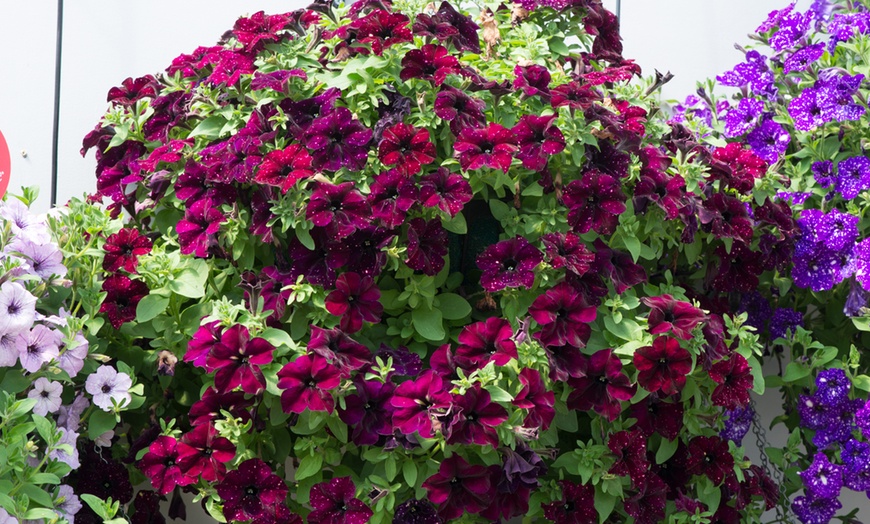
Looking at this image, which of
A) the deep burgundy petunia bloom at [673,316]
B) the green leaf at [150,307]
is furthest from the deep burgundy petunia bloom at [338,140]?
the deep burgundy petunia bloom at [673,316]

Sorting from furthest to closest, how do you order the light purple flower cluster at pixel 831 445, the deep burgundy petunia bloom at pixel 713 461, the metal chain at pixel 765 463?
the metal chain at pixel 765 463 → the light purple flower cluster at pixel 831 445 → the deep burgundy petunia bloom at pixel 713 461

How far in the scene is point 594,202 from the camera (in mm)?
1970

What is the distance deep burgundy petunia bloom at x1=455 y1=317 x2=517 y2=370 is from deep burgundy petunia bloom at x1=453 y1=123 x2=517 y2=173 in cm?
28

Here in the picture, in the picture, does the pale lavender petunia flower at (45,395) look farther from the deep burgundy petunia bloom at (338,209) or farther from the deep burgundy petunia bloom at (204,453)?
the deep burgundy petunia bloom at (338,209)

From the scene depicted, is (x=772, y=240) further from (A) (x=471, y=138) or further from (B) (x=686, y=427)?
(A) (x=471, y=138)

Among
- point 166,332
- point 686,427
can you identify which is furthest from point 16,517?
point 686,427

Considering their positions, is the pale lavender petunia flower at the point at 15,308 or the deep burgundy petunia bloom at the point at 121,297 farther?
the deep burgundy petunia bloom at the point at 121,297

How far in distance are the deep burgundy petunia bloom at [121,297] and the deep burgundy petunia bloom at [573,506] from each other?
894 millimetres

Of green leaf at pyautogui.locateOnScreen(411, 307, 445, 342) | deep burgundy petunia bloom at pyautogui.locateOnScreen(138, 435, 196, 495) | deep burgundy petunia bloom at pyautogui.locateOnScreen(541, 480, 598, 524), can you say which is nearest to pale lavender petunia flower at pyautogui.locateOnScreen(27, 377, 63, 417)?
deep burgundy petunia bloom at pyautogui.locateOnScreen(138, 435, 196, 495)

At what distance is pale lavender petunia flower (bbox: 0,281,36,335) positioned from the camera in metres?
1.74

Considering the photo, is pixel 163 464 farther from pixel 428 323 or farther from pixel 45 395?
pixel 428 323

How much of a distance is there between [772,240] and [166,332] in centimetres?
131

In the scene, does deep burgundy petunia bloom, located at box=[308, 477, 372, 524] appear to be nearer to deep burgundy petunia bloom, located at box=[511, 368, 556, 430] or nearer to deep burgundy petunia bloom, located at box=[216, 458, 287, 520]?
deep burgundy petunia bloom, located at box=[216, 458, 287, 520]

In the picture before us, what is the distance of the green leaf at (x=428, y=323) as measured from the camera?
1945 millimetres
